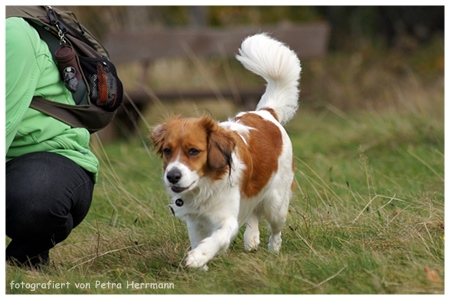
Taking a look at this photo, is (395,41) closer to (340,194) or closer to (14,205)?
(340,194)

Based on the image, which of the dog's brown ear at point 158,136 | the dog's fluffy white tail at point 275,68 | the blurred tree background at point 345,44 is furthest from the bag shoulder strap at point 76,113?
the blurred tree background at point 345,44

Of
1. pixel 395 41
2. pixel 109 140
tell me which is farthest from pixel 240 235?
pixel 395 41

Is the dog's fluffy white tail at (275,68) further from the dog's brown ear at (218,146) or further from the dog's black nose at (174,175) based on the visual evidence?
the dog's black nose at (174,175)

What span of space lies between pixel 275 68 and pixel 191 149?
3.87 ft

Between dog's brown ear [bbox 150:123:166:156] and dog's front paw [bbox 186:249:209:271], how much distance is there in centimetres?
52

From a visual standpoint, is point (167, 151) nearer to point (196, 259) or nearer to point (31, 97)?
point (196, 259)

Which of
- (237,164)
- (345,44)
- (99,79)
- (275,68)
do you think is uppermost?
(99,79)

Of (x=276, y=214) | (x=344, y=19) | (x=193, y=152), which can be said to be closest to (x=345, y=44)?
(x=344, y=19)

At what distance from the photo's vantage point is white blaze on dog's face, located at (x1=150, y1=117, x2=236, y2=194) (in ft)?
12.4

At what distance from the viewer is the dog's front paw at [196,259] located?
3.77 metres

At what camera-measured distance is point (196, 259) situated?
3781 millimetres

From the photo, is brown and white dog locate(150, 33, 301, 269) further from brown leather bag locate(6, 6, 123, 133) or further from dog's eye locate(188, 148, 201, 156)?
brown leather bag locate(6, 6, 123, 133)

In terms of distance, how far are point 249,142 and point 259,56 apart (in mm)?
685

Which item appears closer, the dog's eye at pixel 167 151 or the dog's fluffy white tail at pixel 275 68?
the dog's eye at pixel 167 151
